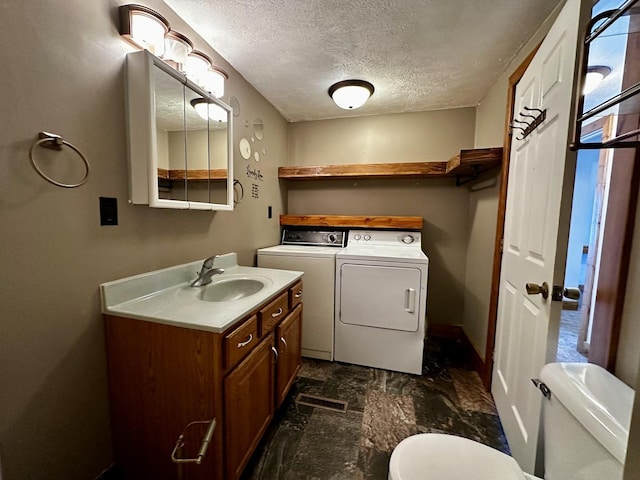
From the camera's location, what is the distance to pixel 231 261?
6.40 ft

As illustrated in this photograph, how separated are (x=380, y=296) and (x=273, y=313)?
985 millimetres

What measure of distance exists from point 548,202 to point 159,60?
181 cm

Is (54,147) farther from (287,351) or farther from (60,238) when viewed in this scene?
(287,351)

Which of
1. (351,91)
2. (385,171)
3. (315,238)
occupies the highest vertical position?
(351,91)

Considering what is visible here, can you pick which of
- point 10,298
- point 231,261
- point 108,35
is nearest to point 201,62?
point 108,35

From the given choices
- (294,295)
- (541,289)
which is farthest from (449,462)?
(294,295)

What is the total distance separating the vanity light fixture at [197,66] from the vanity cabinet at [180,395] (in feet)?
4.34

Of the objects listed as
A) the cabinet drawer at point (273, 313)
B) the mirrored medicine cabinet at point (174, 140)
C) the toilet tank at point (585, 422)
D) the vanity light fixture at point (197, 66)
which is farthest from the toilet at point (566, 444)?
the vanity light fixture at point (197, 66)

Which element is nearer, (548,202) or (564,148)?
(564,148)

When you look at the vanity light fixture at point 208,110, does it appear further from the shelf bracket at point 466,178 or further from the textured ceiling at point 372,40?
the shelf bracket at point 466,178

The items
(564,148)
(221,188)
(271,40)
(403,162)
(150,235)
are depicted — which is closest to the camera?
(564,148)

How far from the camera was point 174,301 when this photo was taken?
1215 millimetres

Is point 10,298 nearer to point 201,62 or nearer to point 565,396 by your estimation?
point 201,62

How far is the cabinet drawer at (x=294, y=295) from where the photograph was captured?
168 centimetres
